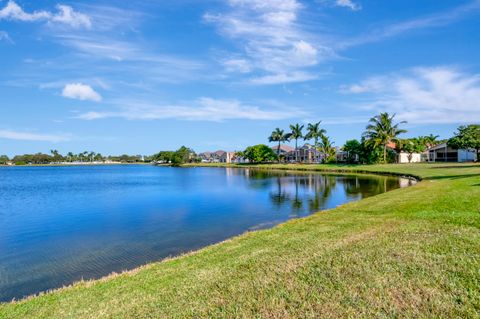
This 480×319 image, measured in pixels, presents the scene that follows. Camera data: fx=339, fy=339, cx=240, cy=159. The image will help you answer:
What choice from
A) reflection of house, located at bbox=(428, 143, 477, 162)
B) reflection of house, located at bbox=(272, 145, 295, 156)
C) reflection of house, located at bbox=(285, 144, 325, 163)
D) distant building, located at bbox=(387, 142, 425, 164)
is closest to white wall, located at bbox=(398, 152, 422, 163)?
distant building, located at bbox=(387, 142, 425, 164)

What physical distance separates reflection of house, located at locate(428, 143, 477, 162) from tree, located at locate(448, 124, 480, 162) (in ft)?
49.6

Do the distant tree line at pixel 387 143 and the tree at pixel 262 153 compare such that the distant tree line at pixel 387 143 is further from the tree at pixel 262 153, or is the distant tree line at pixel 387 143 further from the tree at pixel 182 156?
the tree at pixel 182 156

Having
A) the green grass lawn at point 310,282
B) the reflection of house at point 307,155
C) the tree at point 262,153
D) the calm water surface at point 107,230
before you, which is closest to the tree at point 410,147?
the reflection of house at point 307,155

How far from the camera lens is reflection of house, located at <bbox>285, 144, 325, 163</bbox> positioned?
423 feet

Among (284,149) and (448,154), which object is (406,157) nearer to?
(448,154)

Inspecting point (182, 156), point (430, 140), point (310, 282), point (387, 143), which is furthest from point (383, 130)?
point (182, 156)

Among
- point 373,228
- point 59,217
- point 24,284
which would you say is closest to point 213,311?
point 373,228

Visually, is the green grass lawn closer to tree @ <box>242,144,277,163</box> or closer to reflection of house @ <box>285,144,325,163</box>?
reflection of house @ <box>285,144,325,163</box>

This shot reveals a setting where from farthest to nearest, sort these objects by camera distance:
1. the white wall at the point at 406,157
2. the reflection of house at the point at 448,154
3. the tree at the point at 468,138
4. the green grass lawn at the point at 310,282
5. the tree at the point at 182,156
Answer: the tree at the point at 182,156 → the white wall at the point at 406,157 → the reflection of house at the point at 448,154 → the tree at the point at 468,138 → the green grass lawn at the point at 310,282

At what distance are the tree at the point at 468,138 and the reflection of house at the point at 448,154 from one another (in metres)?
15.1

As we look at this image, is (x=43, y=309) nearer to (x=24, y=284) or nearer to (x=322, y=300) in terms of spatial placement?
(x=24, y=284)

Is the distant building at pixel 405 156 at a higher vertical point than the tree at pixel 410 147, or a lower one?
lower

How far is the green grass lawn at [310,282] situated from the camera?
5953 millimetres

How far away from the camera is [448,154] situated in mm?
90375
